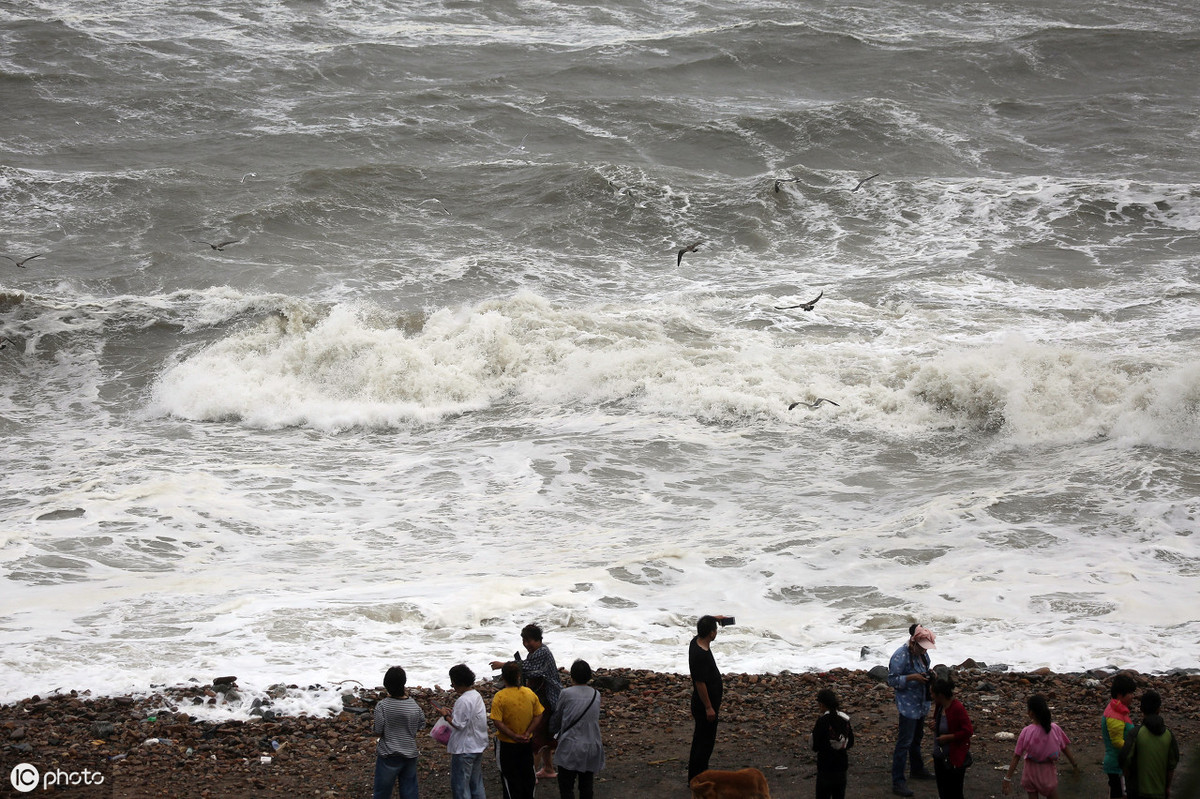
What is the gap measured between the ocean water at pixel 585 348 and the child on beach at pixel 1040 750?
287 centimetres

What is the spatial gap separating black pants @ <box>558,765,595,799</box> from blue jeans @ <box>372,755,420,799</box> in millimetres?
739

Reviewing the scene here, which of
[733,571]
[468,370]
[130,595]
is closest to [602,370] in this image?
[468,370]

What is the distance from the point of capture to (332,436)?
1567 centimetres

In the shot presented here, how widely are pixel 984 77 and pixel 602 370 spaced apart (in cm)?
2301

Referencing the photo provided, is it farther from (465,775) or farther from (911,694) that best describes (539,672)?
(911,694)

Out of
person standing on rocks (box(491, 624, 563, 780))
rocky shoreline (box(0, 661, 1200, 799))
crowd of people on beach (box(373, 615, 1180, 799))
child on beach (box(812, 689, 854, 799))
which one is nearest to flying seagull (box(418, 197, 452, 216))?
rocky shoreline (box(0, 661, 1200, 799))

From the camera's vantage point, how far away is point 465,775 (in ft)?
18.7

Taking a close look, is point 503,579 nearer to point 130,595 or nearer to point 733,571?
point 733,571

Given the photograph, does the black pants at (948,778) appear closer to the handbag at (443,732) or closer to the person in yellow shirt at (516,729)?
the person in yellow shirt at (516,729)

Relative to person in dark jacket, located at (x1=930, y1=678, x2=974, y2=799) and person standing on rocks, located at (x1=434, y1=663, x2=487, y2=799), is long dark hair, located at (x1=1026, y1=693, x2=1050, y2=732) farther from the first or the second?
person standing on rocks, located at (x1=434, y1=663, x2=487, y2=799)

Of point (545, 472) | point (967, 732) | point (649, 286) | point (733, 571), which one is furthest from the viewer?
point (649, 286)

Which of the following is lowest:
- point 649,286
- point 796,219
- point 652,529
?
point 652,529

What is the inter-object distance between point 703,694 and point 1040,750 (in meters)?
1.66

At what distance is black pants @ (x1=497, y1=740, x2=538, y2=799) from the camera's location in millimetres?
5734
